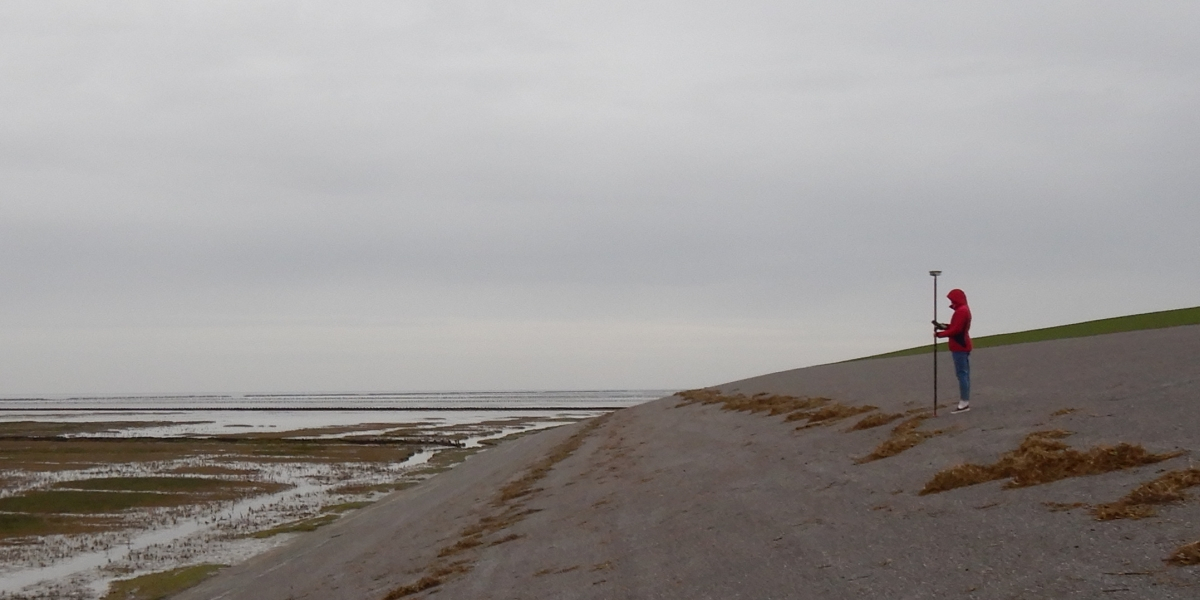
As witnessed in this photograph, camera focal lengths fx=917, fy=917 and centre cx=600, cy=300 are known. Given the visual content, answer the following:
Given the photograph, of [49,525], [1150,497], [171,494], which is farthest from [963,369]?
[171,494]

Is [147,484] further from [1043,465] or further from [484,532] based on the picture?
[1043,465]

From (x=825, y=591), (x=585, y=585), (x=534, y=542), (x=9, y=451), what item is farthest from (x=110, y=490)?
(x=825, y=591)

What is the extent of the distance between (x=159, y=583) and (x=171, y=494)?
21.4 meters

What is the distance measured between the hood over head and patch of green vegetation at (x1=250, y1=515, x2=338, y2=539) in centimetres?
2423

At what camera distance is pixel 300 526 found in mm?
34531

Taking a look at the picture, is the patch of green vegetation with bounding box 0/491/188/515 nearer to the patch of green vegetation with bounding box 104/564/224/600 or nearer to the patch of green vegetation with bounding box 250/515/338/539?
the patch of green vegetation with bounding box 250/515/338/539

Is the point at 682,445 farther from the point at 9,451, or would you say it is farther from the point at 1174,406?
the point at 9,451

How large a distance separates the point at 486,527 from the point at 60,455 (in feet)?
188

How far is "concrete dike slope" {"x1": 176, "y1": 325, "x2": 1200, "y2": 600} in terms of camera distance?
33.0 ft

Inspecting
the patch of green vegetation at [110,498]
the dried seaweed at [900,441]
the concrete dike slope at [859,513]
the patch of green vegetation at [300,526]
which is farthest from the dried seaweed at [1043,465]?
the patch of green vegetation at [110,498]

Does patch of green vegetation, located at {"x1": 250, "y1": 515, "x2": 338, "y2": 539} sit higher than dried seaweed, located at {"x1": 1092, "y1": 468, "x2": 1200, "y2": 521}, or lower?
lower

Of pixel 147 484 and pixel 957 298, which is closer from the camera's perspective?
pixel 957 298

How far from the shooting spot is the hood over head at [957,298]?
19625 mm

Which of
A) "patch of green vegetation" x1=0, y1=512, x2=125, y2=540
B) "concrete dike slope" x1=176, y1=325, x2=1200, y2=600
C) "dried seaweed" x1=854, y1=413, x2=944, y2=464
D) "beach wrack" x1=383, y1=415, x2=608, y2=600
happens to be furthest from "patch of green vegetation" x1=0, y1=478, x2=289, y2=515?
"dried seaweed" x1=854, y1=413, x2=944, y2=464
